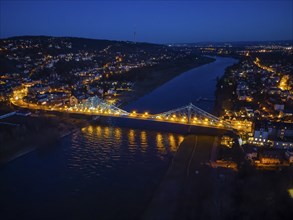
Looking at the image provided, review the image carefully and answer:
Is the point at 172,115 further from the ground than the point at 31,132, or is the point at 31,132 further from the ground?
the point at 172,115

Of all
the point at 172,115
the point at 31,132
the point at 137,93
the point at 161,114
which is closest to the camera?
the point at 31,132

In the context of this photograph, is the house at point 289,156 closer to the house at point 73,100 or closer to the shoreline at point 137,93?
the shoreline at point 137,93

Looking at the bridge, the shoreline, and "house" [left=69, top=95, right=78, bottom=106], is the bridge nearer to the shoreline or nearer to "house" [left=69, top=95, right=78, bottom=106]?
the shoreline

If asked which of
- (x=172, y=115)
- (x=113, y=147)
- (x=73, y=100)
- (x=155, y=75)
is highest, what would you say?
(x=155, y=75)

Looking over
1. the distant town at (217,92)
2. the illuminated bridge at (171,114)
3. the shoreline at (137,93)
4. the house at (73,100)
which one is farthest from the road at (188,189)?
the house at (73,100)

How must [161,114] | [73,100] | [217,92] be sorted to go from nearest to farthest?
[161,114], [73,100], [217,92]

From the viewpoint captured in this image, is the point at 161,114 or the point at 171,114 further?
the point at 171,114

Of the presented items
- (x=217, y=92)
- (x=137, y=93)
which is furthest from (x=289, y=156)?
(x=137, y=93)

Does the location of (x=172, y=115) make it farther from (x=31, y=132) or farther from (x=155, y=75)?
(x=155, y=75)
